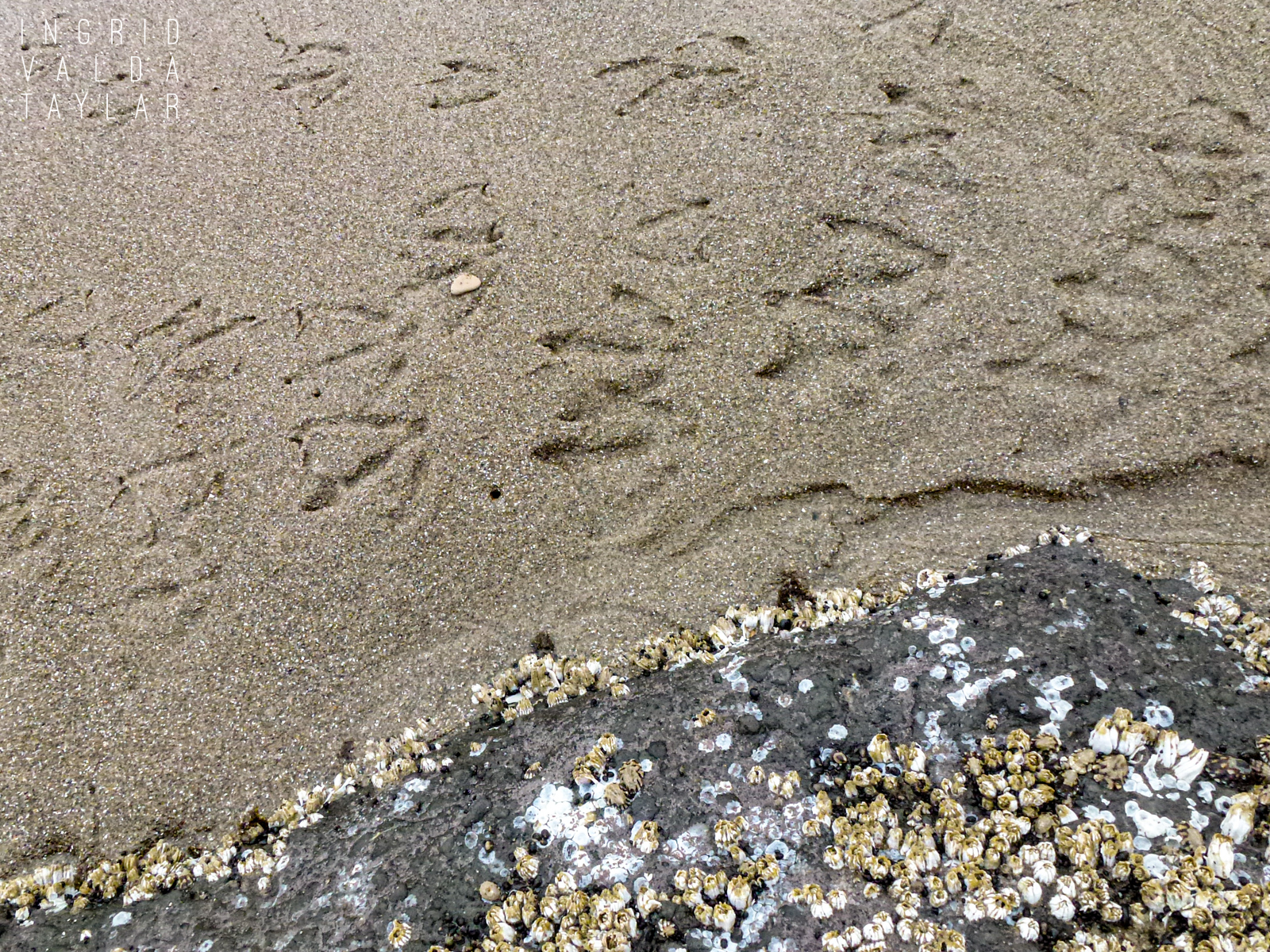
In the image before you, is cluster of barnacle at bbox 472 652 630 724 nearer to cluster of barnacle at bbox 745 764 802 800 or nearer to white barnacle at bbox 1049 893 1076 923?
cluster of barnacle at bbox 745 764 802 800

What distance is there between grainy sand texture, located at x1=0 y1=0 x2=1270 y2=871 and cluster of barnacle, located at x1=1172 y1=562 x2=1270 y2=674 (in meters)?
0.19

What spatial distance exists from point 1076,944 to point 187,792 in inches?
74.4

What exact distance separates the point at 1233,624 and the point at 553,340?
1.92 metres

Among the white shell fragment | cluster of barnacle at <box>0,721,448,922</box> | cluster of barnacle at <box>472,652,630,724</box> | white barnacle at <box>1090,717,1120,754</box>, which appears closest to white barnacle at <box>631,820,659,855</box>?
cluster of barnacle at <box>472,652,630,724</box>

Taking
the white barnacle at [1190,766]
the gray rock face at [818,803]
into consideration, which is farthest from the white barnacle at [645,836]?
the white barnacle at [1190,766]

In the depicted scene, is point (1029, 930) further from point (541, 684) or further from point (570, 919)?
point (541, 684)

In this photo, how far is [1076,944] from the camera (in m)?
1.28

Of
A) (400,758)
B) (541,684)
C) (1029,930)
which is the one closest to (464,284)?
(541,684)

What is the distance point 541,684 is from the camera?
203 cm

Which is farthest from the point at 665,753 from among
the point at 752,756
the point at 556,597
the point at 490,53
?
the point at 490,53

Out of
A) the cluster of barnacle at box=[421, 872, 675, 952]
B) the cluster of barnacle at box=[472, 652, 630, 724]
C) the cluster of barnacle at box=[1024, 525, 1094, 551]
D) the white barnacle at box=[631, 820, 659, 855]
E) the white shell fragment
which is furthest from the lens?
the white shell fragment

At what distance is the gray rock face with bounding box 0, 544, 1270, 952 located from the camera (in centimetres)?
137

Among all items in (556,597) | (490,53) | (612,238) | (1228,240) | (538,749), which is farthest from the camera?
(490,53)

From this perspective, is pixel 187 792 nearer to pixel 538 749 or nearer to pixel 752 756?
pixel 538 749
